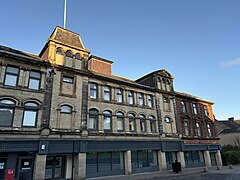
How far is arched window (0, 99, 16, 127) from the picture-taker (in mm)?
12867

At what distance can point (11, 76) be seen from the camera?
14.2 meters

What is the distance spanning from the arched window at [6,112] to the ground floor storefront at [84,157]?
149 centimetres

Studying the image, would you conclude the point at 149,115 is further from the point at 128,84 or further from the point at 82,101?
the point at 82,101

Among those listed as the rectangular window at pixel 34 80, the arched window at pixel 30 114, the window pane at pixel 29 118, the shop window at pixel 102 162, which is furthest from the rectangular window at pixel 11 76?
the shop window at pixel 102 162

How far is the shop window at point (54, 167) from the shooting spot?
14.1m

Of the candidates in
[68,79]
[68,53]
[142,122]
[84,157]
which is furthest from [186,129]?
[68,53]

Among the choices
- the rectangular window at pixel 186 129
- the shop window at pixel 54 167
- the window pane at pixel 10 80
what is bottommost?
the shop window at pixel 54 167

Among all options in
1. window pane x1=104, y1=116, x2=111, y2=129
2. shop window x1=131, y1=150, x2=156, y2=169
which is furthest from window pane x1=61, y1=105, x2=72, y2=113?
shop window x1=131, y1=150, x2=156, y2=169

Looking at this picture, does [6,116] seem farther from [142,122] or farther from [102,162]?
[142,122]

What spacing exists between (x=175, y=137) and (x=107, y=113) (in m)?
10.2

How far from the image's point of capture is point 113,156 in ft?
57.2

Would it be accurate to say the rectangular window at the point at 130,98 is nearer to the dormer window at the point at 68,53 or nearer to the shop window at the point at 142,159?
the shop window at the point at 142,159

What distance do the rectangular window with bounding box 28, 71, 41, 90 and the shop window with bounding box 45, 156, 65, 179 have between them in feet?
20.2

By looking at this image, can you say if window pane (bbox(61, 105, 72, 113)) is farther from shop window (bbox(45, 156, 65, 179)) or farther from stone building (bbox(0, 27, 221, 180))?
shop window (bbox(45, 156, 65, 179))
